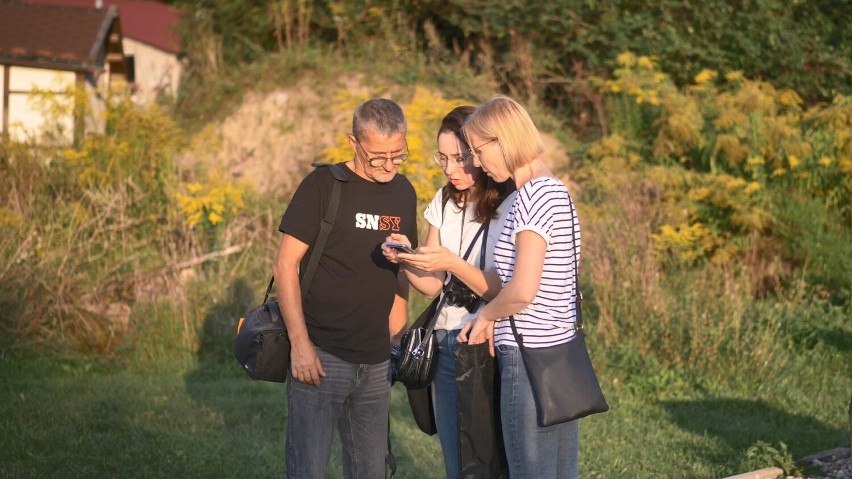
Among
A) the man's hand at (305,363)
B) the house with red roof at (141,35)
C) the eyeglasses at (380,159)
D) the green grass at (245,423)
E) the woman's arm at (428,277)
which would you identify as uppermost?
the house with red roof at (141,35)

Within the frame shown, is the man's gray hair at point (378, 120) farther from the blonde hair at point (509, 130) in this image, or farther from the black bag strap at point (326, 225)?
the blonde hair at point (509, 130)

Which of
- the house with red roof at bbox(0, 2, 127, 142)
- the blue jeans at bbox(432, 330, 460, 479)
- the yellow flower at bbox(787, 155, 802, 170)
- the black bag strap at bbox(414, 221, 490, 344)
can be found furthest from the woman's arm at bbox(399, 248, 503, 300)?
the house with red roof at bbox(0, 2, 127, 142)

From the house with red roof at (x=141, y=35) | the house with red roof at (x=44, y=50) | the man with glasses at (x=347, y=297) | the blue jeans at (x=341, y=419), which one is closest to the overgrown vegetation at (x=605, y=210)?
the blue jeans at (x=341, y=419)

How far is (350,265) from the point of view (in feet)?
13.5

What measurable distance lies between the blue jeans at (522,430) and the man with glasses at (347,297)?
0.62 meters

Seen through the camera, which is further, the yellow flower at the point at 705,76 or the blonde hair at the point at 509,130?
the yellow flower at the point at 705,76

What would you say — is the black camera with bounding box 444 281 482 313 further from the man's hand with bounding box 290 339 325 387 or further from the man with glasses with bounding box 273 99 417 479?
the man's hand with bounding box 290 339 325 387

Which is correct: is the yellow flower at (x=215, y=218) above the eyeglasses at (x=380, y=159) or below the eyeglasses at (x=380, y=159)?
below

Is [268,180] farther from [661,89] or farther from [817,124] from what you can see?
[817,124]

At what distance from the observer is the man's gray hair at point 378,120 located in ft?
13.3

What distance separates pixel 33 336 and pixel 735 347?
19.8 feet

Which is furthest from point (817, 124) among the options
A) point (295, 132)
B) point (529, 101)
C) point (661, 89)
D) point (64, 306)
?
point (64, 306)

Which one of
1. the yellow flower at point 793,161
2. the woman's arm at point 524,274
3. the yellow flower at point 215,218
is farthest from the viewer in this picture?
the yellow flower at point 793,161

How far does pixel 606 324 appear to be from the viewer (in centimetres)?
886
